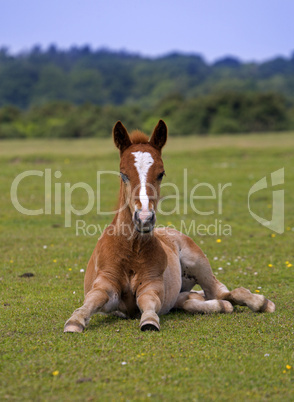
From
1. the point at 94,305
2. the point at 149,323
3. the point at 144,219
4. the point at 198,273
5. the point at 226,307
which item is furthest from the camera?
the point at 198,273

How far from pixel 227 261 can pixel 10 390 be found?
7.71 meters

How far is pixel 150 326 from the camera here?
6660 millimetres

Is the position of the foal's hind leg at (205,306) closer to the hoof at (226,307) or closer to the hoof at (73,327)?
the hoof at (226,307)

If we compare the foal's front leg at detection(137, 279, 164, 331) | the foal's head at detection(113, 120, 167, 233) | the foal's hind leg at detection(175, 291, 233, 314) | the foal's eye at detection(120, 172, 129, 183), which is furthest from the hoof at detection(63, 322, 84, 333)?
the foal's hind leg at detection(175, 291, 233, 314)

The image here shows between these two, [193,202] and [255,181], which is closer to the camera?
[193,202]

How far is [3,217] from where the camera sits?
17.7m

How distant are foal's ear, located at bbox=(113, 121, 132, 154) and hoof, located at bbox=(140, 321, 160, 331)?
7.68 ft

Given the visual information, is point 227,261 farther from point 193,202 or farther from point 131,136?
point 193,202

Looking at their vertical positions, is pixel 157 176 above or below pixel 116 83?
below

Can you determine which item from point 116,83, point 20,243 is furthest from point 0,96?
point 20,243

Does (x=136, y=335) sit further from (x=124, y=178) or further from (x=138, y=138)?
(x=138, y=138)

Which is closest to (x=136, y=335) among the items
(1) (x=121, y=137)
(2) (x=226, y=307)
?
(2) (x=226, y=307)

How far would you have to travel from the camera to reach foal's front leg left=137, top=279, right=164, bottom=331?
21.9 ft

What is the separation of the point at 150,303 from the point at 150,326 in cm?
38
